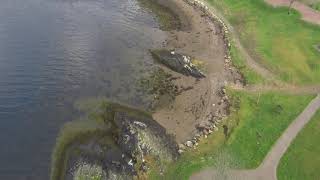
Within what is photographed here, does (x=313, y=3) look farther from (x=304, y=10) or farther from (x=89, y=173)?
(x=89, y=173)

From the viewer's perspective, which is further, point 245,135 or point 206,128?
point 206,128

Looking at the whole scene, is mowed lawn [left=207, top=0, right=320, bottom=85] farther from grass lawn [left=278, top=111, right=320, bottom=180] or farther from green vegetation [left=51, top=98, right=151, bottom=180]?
green vegetation [left=51, top=98, right=151, bottom=180]

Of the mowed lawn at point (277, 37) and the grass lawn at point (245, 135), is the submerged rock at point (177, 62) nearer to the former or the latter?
the grass lawn at point (245, 135)

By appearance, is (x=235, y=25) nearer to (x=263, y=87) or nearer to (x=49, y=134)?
(x=263, y=87)

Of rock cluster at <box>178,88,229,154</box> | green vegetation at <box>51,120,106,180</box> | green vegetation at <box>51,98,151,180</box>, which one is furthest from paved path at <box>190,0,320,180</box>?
green vegetation at <box>51,120,106,180</box>

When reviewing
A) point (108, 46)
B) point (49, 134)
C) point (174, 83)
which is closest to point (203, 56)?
point (174, 83)

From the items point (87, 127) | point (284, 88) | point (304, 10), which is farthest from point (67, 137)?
point (304, 10)

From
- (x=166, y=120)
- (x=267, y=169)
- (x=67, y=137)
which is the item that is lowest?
(x=67, y=137)
